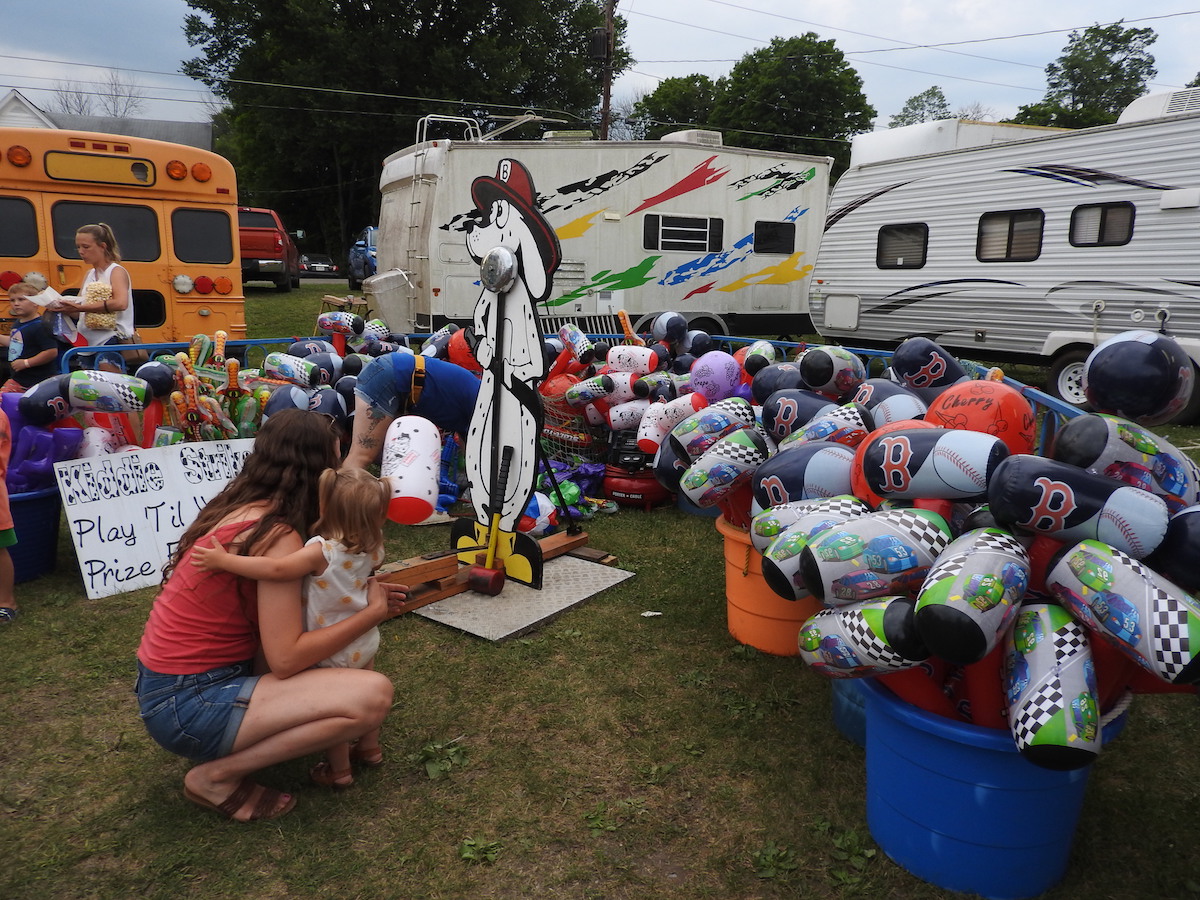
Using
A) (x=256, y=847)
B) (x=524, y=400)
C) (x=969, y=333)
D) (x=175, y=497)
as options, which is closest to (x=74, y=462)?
(x=175, y=497)

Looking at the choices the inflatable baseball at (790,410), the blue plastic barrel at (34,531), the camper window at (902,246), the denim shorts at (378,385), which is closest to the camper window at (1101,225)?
the camper window at (902,246)

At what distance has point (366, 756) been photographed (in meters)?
2.86

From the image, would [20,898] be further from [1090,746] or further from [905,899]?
[1090,746]

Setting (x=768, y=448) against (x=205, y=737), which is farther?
(x=768, y=448)

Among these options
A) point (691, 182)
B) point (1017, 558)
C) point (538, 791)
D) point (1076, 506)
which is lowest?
point (538, 791)

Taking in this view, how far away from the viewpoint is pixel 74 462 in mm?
4246

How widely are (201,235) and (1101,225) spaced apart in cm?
984

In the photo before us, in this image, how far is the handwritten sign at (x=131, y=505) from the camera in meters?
4.24

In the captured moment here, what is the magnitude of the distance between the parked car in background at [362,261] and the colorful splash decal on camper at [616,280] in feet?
27.0

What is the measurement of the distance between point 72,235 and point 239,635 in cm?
674

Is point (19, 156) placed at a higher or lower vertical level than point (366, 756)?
higher

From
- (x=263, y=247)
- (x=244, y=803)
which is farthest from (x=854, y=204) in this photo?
(x=263, y=247)

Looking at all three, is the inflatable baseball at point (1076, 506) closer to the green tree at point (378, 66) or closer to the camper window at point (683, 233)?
the camper window at point (683, 233)

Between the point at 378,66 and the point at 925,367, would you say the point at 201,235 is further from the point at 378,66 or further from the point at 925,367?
the point at 378,66
